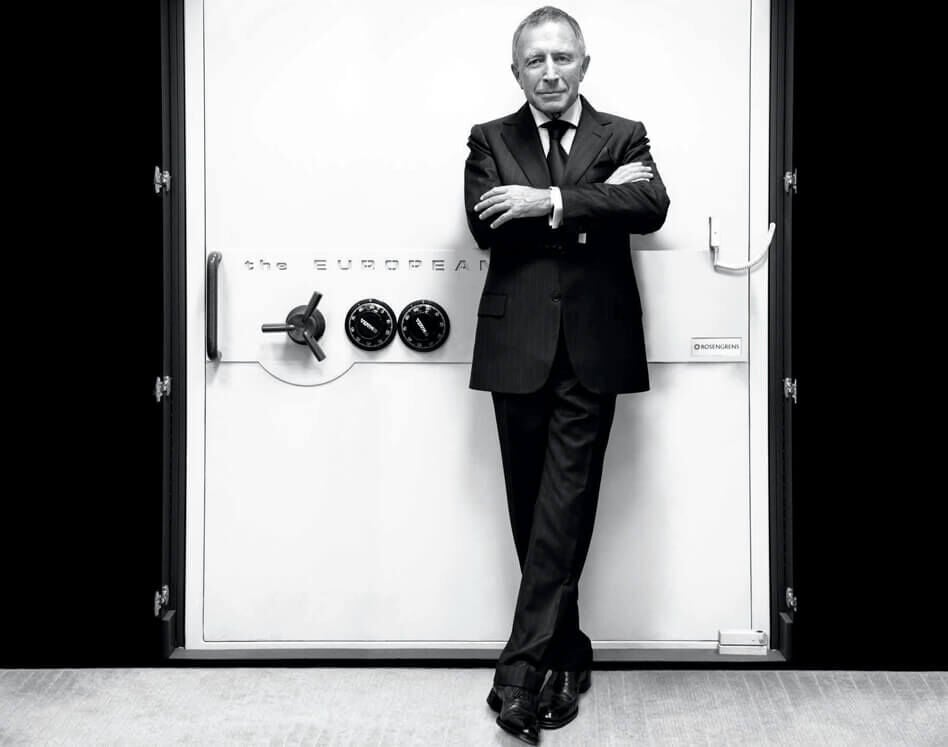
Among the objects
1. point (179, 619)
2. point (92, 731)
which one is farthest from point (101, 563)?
point (92, 731)

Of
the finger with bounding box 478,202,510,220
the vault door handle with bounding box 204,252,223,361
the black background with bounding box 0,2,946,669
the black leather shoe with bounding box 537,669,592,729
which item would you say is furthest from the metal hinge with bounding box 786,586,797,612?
the vault door handle with bounding box 204,252,223,361

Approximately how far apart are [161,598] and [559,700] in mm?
1072

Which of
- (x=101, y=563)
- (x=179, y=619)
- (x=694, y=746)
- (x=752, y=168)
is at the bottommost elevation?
(x=694, y=746)

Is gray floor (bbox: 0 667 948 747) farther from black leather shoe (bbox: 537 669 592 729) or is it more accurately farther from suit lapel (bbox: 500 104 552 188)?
suit lapel (bbox: 500 104 552 188)

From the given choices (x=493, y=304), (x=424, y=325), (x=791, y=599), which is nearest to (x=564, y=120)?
(x=493, y=304)

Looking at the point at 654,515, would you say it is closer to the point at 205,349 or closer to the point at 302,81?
the point at 205,349

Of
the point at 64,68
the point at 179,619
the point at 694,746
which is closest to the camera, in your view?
the point at 694,746

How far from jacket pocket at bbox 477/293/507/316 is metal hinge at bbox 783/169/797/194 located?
82 centimetres

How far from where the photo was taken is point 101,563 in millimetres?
2361

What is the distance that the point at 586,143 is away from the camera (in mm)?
2137

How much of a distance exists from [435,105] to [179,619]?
5.03 feet

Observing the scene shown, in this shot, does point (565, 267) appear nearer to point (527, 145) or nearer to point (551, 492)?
point (527, 145)

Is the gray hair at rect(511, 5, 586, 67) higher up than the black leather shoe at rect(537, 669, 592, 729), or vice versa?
the gray hair at rect(511, 5, 586, 67)

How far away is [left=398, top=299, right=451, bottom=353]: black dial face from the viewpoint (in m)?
2.37
